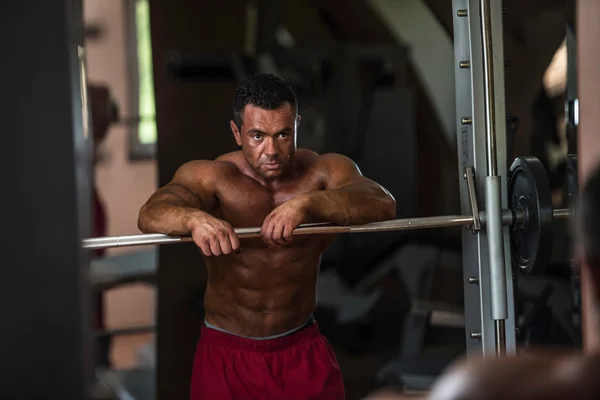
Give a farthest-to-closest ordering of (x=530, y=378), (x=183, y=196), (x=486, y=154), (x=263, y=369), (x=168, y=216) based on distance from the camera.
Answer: (x=486, y=154), (x=263, y=369), (x=183, y=196), (x=168, y=216), (x=530, y=378)

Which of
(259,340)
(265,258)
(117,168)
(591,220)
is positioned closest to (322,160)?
(265,258)

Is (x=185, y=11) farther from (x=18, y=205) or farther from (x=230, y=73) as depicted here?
(x=18, y=205)

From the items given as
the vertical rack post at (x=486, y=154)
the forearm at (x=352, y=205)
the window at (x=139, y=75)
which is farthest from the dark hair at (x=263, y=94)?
the window at (x=139, y=75)

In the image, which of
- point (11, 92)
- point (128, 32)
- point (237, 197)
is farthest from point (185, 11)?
point (11, 92)

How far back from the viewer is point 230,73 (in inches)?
180

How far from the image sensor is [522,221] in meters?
2.47

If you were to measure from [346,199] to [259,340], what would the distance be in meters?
0.51

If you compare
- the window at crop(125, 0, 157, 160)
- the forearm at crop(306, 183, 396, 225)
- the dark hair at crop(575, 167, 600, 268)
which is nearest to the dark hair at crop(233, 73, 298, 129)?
the forearm at crop(306, 183, 396, 225)

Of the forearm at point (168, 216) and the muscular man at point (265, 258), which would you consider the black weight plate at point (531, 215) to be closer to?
the muscular man at point (265, 258)

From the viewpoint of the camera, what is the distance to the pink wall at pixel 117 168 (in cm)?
602

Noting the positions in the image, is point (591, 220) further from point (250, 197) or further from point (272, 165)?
point (250, 197)

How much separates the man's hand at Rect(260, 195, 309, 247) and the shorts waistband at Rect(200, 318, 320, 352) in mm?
421

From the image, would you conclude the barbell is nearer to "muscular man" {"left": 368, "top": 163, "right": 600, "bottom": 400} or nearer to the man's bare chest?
the man's bare chest

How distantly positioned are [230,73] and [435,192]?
6.36ft
